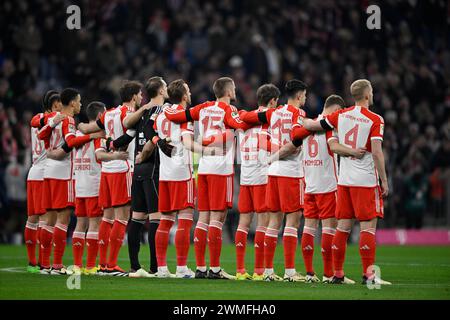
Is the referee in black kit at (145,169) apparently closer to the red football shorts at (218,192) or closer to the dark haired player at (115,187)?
the dark haired player at (115,187)

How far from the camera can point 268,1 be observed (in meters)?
33.2

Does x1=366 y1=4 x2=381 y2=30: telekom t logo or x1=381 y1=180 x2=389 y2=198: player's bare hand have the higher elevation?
x1=366 y1=4 x2=381 y2=30: telekom t logo

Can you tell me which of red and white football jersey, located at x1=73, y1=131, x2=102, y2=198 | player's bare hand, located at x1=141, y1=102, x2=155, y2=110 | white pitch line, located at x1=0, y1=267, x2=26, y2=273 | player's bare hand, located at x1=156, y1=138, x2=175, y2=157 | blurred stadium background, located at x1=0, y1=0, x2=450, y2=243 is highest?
blurred stadium background, located at x1=0, y1=0, x2=450, y2=243

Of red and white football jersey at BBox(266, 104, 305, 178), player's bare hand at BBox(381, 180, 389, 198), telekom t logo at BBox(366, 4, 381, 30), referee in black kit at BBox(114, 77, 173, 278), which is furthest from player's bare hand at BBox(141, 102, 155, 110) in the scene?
telekom t logo at BBox(366, 4, 381, 30)

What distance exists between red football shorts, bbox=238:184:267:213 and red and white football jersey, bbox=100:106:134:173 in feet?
6.21

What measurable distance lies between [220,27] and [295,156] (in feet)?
56.9

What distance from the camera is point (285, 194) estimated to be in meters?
14.4

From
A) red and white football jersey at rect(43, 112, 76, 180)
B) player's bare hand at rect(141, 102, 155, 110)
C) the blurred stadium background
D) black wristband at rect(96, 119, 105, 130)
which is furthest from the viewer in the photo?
the blurred stadium background

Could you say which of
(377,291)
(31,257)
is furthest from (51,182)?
(377,291)

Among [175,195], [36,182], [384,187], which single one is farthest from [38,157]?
[384,187]

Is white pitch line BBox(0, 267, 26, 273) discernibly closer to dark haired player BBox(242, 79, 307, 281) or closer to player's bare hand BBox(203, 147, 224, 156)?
player's bare hand BBox(203, 147, 224, 156)

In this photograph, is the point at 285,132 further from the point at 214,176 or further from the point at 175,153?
the point at 175,153

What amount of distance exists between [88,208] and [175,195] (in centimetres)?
193

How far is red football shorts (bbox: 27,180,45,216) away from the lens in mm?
16281
